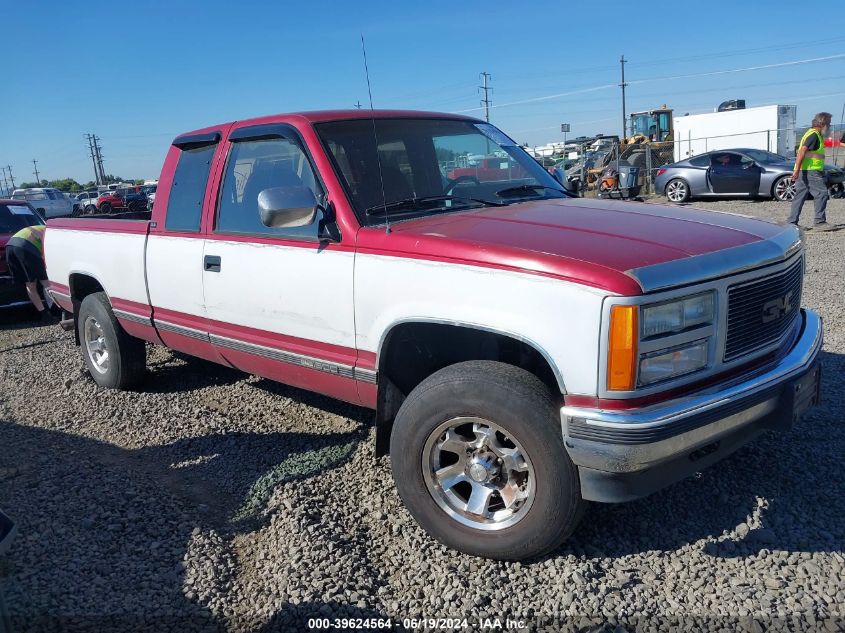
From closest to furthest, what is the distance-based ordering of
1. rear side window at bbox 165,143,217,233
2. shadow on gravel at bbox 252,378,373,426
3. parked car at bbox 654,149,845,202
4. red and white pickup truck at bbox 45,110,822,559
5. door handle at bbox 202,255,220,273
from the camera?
red and white pickup truck at bbox 45,110,822,559 → door handle at bbox 202,255,220,273 → rear side window at bbox 165,143,217,233 → shadow on gravel at bbox 252,378,373,426 → parked car at bbox 654,149,845,202

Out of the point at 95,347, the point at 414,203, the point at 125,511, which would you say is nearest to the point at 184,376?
the point at 95,347

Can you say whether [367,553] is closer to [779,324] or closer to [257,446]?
[257,446]

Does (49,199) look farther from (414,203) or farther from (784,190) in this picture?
(414,203)

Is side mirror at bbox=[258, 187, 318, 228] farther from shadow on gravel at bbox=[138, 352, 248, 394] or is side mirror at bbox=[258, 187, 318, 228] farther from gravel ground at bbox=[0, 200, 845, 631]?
shadow on gravel at bbox=[138, 352, 248, 394]

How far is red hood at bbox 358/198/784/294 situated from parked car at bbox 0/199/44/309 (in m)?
7.30

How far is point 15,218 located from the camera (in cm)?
979

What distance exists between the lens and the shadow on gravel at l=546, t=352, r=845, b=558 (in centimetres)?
308

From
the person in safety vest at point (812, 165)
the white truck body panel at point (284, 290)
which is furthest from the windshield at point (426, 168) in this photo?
the person in safety vest at point (812, 165)

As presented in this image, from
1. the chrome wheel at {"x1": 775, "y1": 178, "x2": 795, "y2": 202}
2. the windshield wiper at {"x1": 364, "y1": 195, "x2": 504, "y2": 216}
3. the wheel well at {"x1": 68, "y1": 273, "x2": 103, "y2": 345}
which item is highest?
the windshield wiper at {"x1": 364, "y1": 195, "x2": 504, "y2": 216}

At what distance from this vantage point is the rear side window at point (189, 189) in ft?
14.7

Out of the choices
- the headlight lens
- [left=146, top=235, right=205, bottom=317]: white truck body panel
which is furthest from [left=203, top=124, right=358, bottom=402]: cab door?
Answer: the headlight lens

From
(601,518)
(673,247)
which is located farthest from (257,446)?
(673,247)

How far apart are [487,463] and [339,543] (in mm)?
821

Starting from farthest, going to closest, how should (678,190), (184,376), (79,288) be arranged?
(678,190) < (184,376) < (79,288)
